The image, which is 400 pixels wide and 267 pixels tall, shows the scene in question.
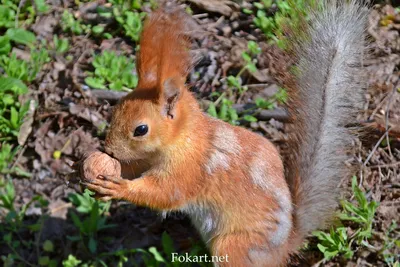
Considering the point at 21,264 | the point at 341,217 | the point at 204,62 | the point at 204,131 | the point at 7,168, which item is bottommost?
the point at 21,264

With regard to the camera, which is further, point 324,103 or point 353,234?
point 353,234

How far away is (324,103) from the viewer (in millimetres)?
2445

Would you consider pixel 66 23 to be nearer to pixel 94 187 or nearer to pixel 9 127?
pixel 9 127

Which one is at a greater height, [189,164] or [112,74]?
[189,164]

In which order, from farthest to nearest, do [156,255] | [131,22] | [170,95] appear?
[131,22]
[156,255]
[170,95]

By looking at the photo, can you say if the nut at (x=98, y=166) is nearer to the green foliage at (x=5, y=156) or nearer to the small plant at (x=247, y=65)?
the green foliage at (x=5, y=156)

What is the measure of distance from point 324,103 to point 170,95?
627mm

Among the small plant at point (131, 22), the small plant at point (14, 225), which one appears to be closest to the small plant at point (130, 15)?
the small plant at point (131, 22)

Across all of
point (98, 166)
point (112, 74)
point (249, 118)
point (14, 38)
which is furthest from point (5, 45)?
point (98, 166)

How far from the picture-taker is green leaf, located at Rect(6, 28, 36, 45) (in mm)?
3580

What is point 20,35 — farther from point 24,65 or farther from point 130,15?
point 130,15

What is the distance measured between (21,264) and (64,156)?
64 centimetres

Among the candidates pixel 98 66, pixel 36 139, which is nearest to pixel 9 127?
pixel 36 139

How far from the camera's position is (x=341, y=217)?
9.60ft
